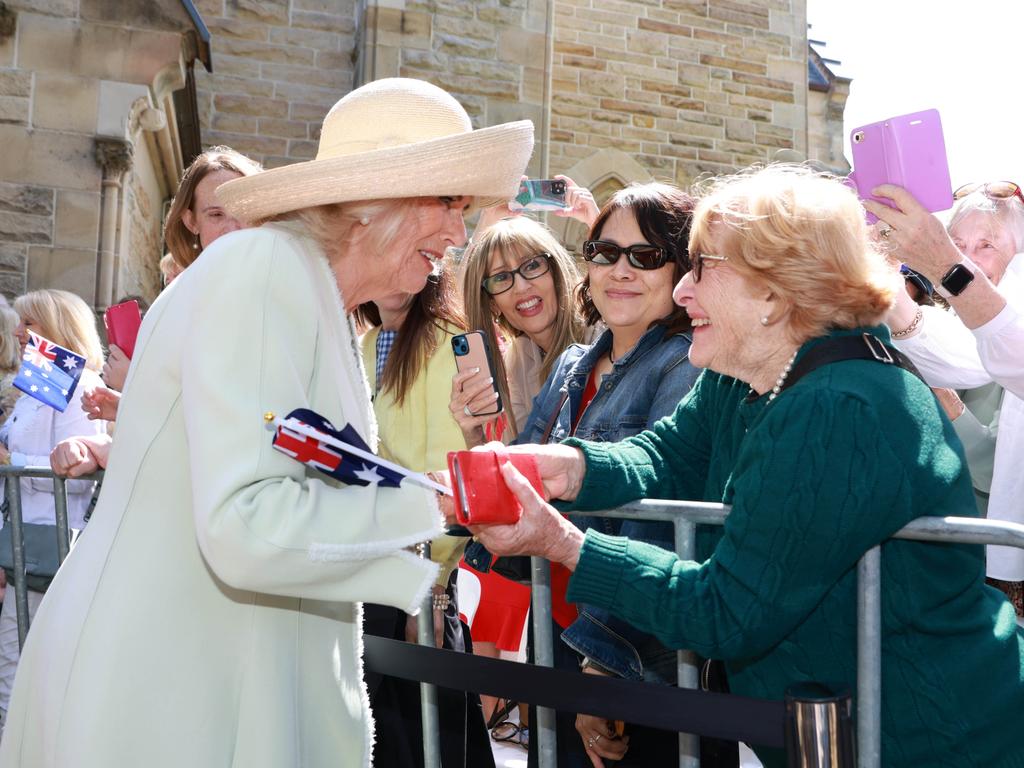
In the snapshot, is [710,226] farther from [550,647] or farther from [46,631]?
[46,631]

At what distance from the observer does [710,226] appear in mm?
2055

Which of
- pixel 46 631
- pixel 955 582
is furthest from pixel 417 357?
pixel 955 582

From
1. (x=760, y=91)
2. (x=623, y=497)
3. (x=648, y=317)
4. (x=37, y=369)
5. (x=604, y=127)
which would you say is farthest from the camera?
(x=760, y=91)

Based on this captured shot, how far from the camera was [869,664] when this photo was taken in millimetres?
1619

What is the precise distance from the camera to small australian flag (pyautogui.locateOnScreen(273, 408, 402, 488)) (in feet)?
5.05

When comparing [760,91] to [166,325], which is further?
[760,91]

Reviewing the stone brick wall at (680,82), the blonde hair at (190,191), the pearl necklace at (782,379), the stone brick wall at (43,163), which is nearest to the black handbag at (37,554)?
the blonde hair at (190,191)

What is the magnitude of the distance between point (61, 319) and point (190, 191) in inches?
46.9

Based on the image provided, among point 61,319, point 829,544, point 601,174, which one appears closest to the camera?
point 829,544

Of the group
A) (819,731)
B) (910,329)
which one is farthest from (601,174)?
(819,731)

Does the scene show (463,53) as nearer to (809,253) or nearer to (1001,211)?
(1001,211)

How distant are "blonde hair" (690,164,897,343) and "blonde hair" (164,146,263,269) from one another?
2137 mm

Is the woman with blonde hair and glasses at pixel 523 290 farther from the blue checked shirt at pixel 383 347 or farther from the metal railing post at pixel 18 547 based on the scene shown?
the metal railing post at pixel 18 547

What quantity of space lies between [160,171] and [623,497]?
791cm
